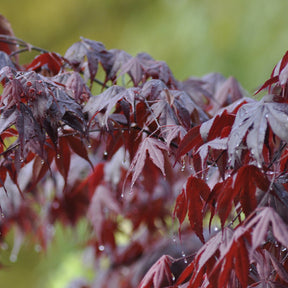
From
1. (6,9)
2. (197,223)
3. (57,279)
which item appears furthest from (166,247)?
(6,9)

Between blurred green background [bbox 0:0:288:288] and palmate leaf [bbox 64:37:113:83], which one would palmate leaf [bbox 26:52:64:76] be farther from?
blurred green background [bbox 0:0:288:288]

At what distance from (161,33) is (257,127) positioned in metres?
2.58

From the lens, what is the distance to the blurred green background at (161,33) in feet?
8.61

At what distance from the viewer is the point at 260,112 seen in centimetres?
71

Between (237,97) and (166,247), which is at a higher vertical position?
(237,97)

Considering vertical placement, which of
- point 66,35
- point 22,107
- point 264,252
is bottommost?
point 264,252

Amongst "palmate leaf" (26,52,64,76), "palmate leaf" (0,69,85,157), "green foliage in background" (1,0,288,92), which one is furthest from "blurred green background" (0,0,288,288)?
"palmate leaf" (0,69,85,157)

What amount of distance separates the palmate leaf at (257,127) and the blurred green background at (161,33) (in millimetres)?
1560

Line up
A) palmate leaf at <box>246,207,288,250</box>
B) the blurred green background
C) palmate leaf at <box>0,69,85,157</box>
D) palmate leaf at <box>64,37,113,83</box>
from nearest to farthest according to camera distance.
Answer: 1. palmate leaf at <box>246,207,288,250</box>
2. palmate leaf at <box>0,69,85,157</box>
3. palmate leaf at <box>64,37,113,83</box>
4. the blurred green background

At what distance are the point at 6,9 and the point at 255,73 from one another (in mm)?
2182

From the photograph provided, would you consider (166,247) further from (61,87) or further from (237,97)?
(61,87)

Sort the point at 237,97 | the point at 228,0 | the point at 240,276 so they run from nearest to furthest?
the point at 240,276
the point at 237,97
the point at 228,0

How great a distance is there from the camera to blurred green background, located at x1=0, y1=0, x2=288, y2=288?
8.61ft

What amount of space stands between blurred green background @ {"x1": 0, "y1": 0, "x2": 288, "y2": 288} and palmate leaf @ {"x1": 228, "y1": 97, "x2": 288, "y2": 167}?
1560 millimetres
